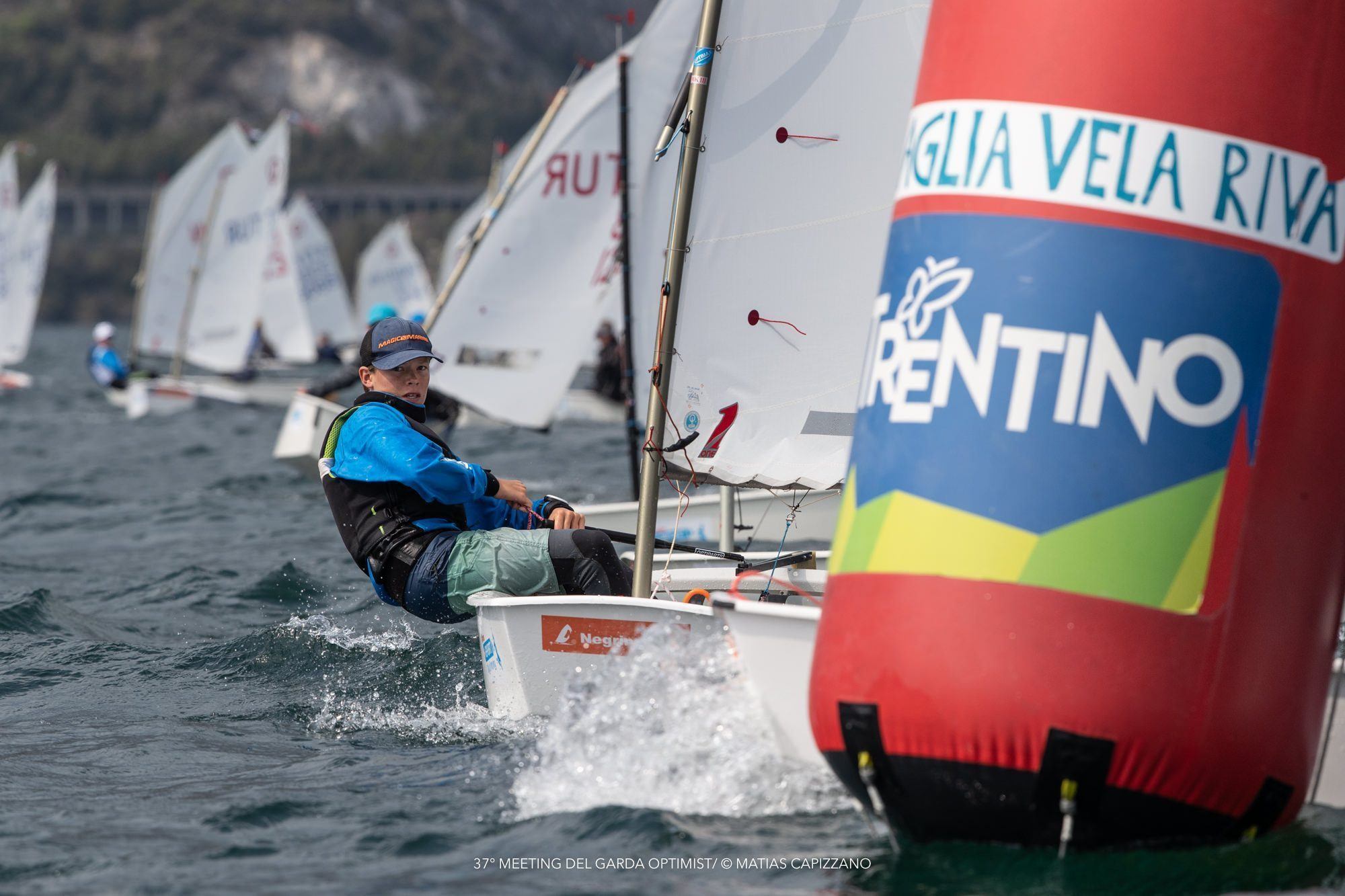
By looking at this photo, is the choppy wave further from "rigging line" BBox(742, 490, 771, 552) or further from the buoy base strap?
the buoy base strap

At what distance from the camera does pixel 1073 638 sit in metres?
3.06

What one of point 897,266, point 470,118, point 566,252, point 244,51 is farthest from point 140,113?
point 897,266

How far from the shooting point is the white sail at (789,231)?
5.22m

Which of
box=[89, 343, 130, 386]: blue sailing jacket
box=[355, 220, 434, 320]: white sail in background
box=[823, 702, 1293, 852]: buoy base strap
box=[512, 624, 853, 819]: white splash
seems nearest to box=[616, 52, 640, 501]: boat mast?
box=[512, 624, 853, 819]: white splash

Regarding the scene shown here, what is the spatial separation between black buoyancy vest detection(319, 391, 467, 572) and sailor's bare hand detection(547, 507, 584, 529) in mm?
356

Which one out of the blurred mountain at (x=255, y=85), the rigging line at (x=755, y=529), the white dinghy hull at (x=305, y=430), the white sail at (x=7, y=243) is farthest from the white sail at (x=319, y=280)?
the blurred mountain at (x=255, y=85)

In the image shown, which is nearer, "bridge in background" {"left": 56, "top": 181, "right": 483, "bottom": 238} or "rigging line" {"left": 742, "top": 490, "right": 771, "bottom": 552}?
"rigging line" {"left": 742, "top": 490, "right": 771, "bottom": 552}

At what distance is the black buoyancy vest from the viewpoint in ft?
16.4

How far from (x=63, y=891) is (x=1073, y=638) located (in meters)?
2.12

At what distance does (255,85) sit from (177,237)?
3609 inches

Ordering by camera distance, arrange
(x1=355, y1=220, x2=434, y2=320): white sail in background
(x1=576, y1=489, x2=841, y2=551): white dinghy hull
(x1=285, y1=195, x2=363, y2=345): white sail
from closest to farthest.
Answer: (x1=576, y1=489, x2=841, y2=551): white dinghy hull, (x1=285, y1=195, x2=363, y2=345): white sail, (x1=355, y1=220, x2=434, y2=320): white sail in background

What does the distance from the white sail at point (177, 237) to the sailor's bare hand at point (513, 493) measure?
17511mm

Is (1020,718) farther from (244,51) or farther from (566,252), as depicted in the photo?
(244,51)

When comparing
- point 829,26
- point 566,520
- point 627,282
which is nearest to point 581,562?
point 566,520
